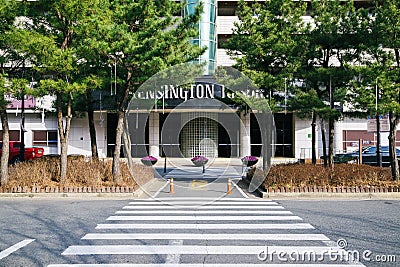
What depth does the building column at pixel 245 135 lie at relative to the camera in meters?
34.3

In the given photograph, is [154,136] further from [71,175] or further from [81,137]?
[71,175]

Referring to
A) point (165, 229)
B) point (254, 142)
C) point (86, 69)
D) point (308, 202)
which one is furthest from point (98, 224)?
point (254, 142)

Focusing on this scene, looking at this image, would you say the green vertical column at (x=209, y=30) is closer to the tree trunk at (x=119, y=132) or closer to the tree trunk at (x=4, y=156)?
the tree trunk at (x=119, y=132)

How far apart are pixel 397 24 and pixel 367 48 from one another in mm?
1254

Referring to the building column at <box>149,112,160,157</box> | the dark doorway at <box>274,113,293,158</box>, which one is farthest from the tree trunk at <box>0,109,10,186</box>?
the dark doorway at <box>274,113,293,158</box>

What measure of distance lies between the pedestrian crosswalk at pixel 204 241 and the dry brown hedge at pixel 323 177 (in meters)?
3.16

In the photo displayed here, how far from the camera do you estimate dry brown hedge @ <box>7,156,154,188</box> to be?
1470cm

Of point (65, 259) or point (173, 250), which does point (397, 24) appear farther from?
point (65, 259)

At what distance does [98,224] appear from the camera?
946cm

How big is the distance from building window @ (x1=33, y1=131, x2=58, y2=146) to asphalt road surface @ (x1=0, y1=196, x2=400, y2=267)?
22.5 metres

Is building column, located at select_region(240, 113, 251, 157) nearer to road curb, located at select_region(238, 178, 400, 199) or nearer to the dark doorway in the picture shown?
the dark doorway

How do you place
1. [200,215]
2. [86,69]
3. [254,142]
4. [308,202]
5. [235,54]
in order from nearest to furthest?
[200,215], [308,202], [86,69], [235,54], [254,142]

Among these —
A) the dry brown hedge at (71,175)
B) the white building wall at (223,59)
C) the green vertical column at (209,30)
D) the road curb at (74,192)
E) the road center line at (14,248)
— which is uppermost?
the green vertical column at (209,30)

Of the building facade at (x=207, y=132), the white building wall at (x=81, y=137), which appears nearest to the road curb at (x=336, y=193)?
the building facade at (x=207, y=132)
